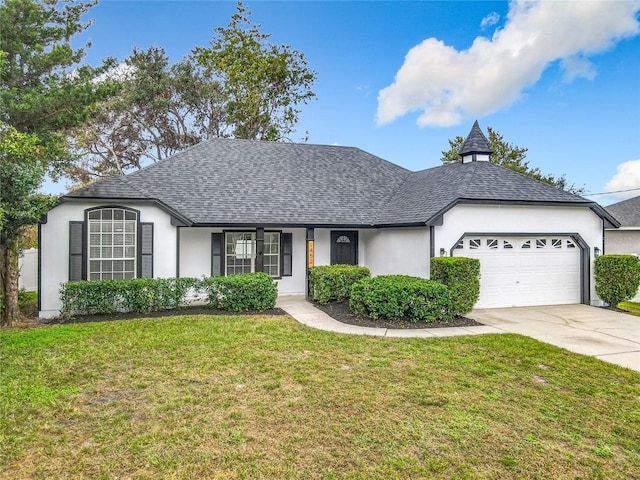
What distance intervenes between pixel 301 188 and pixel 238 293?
5344mm

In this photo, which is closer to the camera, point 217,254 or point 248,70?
point 217,254

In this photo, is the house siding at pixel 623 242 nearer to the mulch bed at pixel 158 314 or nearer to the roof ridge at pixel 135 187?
the mulch bed at pixel 158 314

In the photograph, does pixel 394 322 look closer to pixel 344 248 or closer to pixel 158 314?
pixel 344 248

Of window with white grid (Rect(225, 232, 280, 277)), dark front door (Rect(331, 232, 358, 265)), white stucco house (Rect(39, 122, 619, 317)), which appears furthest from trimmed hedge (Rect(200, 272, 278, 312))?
dark front door (Rect(331, 232, 358, 265))

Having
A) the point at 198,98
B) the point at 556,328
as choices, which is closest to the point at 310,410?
the point at 556,328

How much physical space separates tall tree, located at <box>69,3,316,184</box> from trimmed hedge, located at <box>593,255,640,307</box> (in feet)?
63.6

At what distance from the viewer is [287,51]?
Result: 25.2 m

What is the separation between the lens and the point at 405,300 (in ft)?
30.6

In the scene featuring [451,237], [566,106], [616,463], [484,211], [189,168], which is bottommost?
[616,463]

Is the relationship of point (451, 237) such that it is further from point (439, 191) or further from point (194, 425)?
point (194, 425)

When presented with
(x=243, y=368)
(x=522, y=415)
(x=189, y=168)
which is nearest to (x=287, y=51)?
(x=189, y=168)

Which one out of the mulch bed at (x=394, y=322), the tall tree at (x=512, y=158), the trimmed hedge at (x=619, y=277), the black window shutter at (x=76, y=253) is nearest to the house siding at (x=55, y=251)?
the black window shutter at (x=76, y=253)

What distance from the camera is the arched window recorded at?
1037cm

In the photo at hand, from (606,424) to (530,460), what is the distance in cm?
144
